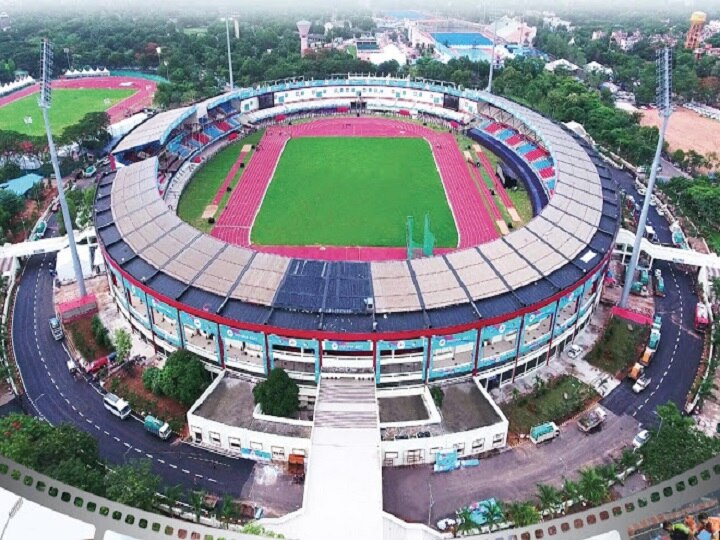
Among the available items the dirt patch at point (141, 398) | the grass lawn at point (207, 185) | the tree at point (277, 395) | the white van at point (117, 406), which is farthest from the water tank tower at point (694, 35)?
the white van at point (117, 406)

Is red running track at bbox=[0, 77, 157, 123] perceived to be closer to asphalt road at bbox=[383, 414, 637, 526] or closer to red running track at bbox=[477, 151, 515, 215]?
red running track at bbox=[477, 151, 515, 215]

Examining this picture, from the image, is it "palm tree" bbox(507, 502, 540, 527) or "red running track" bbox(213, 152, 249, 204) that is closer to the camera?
"palm tree" bbox(507, 502, 540, 527)

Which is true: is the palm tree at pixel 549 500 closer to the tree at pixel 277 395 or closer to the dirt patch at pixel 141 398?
the tree at pixel 277 395

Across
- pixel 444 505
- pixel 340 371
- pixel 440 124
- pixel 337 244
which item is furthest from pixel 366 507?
pixel 440 124

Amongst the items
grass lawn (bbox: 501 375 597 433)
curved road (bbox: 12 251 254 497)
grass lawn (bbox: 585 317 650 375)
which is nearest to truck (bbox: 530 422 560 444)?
grass lawn (bbox: 501 375 597 433)

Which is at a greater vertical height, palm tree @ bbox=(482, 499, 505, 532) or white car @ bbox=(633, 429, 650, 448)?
palm tree @ bbox=(482, 499, 505, 532)

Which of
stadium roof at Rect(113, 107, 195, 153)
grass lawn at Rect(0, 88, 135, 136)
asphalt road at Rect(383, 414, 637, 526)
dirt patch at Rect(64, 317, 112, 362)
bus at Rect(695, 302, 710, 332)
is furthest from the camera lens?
grass lawn at Rect(0, 88, 135, 136)

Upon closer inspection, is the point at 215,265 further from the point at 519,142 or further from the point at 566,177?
the point at 519,142
